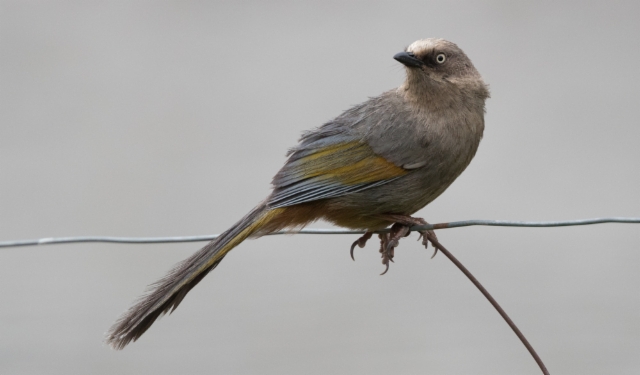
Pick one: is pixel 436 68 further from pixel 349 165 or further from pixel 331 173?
pixel 331 173

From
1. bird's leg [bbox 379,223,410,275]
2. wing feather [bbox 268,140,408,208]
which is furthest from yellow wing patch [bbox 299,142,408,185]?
bird's leg [bbox 379,223,410,275]

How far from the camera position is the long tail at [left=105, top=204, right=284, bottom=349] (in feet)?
11.7

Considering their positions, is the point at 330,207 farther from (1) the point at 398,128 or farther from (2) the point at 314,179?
(1) the point at 398,128

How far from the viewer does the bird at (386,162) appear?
3.92 metres

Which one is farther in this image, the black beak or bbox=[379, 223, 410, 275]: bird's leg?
the black beak

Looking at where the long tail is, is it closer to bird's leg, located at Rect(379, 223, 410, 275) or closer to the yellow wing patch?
the yellow wing patch

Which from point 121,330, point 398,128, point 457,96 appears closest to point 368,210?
point 398,128

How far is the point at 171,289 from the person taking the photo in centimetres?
367

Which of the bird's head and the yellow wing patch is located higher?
the bird's head

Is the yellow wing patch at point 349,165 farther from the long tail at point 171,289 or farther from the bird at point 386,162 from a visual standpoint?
the long tail at point 171,289

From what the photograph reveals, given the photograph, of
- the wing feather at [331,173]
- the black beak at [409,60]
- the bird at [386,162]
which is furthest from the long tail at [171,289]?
the black beak at [409,60]

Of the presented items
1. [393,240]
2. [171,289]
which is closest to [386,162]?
[393,240]

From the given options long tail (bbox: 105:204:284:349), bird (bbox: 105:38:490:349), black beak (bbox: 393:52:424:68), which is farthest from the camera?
black beak (bbox: 393:52:424:68)

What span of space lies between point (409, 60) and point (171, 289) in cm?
178
